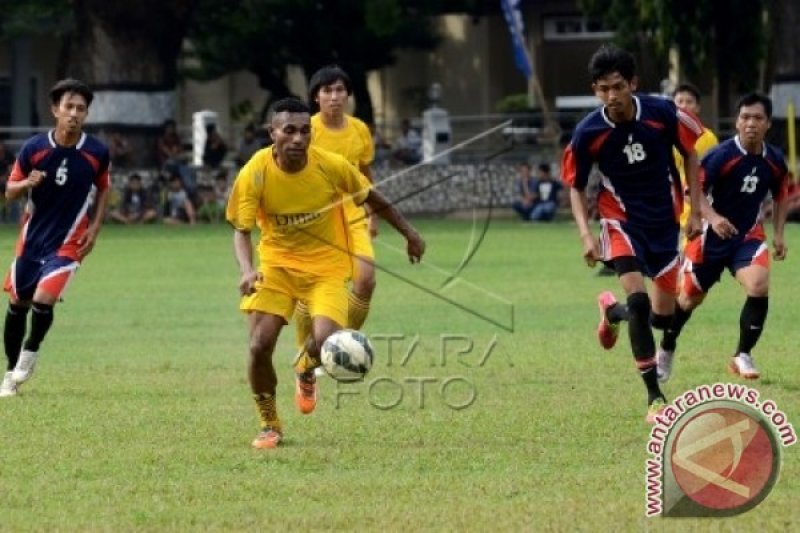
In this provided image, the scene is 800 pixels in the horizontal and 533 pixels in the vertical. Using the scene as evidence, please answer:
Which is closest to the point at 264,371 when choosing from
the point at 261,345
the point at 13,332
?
the point at 261,345

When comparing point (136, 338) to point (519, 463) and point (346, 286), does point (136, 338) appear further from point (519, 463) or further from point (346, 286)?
point (519, 463)

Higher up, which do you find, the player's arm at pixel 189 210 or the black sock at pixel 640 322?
the black sock at pixel 640 322

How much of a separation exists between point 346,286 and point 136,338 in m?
7.71

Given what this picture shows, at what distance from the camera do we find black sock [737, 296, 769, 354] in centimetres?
1441

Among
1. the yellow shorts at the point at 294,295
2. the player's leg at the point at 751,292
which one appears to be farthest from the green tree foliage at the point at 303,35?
the yellow shorts at the point at 294,295

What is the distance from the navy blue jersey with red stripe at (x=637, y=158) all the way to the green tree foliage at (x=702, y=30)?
2916 centimetres

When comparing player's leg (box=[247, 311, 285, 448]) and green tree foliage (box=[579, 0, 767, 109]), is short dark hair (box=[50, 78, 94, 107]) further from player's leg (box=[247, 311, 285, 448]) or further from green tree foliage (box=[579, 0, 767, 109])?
green tree foliage (box=[579, 0, 767, 109])

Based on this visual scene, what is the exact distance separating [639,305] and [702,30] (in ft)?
102

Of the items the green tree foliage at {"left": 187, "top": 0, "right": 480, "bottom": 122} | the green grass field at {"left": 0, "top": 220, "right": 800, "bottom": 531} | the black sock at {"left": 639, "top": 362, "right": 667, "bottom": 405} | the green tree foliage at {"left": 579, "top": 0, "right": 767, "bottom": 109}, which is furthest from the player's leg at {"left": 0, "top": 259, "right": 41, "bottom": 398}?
the green tree foliage at {"left": 187, "top": 0, "right": 480, "bottom": 122}

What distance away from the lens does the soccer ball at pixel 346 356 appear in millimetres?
10938

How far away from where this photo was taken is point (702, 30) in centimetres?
4256

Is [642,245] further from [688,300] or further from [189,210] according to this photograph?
[189,210]

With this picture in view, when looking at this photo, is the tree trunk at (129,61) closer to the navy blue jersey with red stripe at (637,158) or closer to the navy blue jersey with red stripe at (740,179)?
the navy blue jersey with red stripe at (740,179)

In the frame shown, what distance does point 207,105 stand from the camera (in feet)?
194
